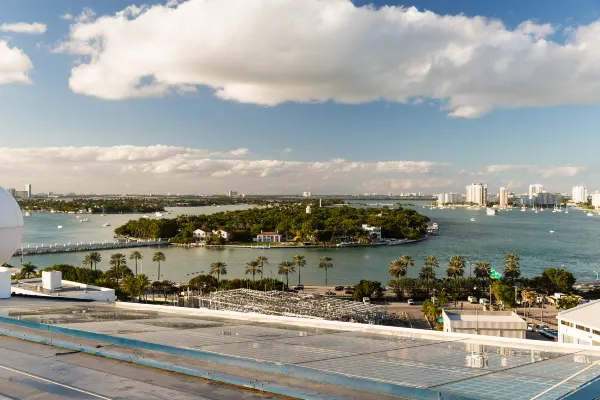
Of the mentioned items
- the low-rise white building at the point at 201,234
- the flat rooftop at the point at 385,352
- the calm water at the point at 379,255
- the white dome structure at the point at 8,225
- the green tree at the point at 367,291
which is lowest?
the calm water at the point at 379,255

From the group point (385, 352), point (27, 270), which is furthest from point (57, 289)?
point (27, 270)

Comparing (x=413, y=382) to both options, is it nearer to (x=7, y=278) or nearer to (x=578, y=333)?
(x=7, y=278)

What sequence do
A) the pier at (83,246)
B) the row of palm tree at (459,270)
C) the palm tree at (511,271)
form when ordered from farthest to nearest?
the pier at (83,246) → the palm tree at (511,271) → the row of palm tree at (459,270)

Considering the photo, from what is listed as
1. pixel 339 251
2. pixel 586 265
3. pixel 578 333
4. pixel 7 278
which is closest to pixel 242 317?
pixel 7 278

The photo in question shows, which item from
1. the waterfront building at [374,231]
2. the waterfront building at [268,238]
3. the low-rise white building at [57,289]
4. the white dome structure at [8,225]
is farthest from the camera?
the waterfront building at [374,231]

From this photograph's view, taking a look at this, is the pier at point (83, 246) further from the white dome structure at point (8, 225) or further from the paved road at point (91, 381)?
the paved road at point (91, 381)

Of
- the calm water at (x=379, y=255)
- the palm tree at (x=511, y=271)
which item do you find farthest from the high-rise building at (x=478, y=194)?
the palm tree at (x=511, y=271)

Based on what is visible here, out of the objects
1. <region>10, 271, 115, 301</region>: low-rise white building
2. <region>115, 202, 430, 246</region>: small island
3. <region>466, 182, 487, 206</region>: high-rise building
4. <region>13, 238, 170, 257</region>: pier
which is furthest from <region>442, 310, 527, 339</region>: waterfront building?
<region>466, 182, 487, 206</region>: high-rise building
